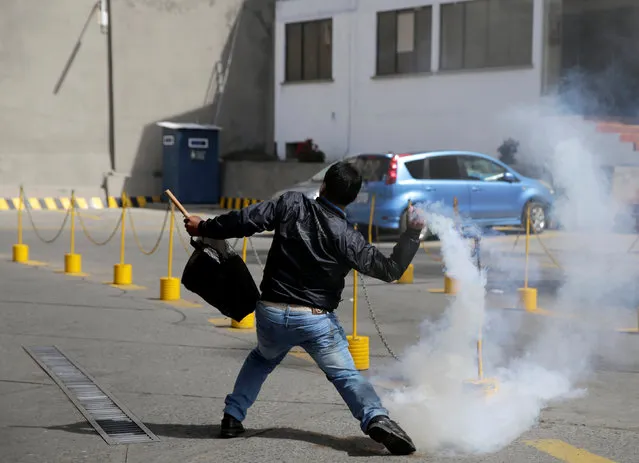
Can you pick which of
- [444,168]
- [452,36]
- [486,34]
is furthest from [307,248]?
[452,36]

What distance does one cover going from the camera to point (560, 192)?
14234mm

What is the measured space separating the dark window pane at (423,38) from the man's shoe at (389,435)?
23244 mm

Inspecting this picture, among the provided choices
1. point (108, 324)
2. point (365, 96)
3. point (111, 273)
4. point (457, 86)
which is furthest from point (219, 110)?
point (108, 324)

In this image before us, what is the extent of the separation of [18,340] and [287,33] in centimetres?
2368

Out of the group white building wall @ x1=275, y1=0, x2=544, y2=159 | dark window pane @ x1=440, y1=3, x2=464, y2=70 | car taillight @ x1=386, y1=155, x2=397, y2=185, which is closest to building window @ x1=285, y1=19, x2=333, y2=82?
white building wall @ x1=275, y1=0, x2=544, y2=159

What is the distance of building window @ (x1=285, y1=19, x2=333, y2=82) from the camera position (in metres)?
30.7

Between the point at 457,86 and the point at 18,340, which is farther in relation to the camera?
the point at 457,86

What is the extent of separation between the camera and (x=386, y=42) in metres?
29.2

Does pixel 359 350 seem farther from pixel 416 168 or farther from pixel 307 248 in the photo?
pixel 416 168

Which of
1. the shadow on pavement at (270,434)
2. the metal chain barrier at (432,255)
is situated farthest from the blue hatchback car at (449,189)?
the shadow on pavement at (270,434)

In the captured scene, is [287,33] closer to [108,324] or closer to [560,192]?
[560,192]

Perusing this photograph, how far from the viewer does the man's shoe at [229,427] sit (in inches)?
241

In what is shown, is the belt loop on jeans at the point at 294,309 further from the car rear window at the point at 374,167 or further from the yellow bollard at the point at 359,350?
the car rear window at the point at 374,167

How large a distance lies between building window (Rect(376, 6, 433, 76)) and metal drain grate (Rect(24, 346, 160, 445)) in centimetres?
2081
